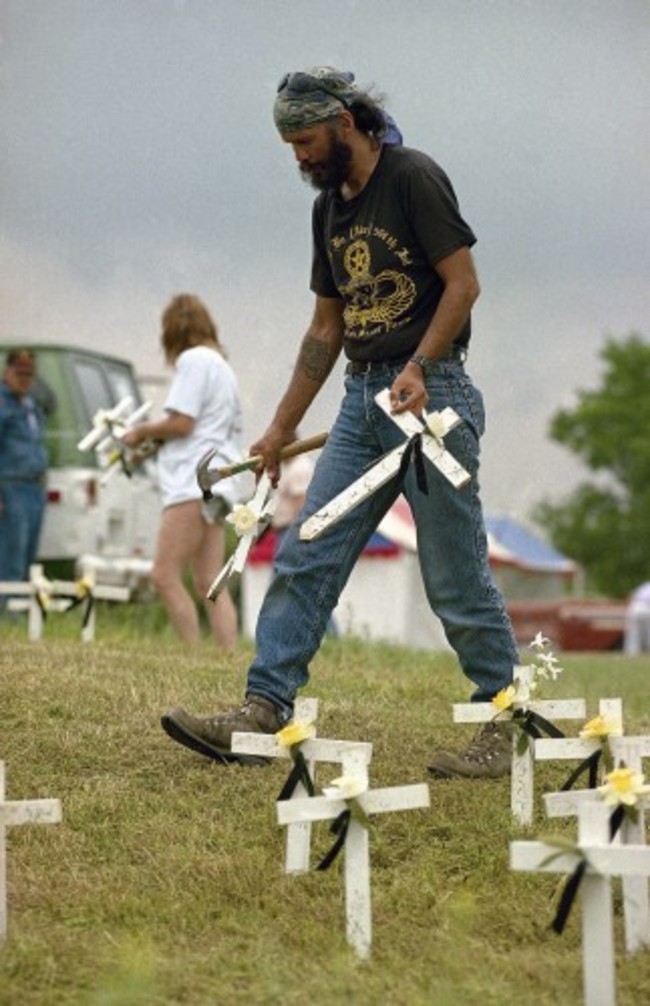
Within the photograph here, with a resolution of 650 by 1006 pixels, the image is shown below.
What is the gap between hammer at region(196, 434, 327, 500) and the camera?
22.1 ft

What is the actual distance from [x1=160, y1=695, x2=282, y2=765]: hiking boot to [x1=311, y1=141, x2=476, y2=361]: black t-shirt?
1.10 m

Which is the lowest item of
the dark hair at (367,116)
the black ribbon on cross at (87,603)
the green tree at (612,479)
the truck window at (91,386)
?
the black ribbon on cross at (87,603)

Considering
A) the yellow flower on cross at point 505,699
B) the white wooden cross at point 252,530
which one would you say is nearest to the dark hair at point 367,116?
the white wooden cross at point 252,530

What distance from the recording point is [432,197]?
6.22m

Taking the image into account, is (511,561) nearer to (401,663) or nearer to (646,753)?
(401,663)

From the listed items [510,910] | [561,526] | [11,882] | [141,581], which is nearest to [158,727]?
[11,882]

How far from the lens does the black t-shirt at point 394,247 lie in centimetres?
623

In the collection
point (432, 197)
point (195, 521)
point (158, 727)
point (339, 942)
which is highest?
point (432, 197)

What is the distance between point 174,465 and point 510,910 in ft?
16.9

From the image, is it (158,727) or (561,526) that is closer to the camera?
(158,727)

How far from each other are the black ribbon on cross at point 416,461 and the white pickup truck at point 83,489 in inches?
359

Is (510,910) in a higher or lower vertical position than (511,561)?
lower

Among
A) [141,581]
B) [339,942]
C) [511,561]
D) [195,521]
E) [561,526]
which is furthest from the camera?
[561,526]

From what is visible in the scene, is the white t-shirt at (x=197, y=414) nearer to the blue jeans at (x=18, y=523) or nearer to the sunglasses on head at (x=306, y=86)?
the sunglasses on head at (x=306, y=86)
